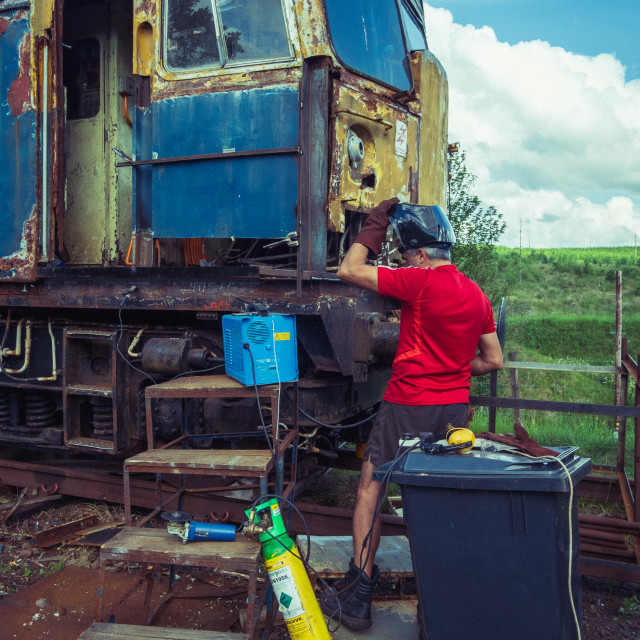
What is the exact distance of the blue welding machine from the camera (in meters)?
3.08

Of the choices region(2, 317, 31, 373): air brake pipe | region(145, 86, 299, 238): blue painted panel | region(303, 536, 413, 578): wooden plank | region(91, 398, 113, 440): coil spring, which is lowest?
region(303, 536, 413, 578): wooden plank

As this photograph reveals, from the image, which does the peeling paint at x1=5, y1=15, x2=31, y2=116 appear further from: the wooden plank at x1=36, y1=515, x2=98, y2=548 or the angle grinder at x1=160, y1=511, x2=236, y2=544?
the angle grinder at x1=160, y1=511, x2=236, y2=544

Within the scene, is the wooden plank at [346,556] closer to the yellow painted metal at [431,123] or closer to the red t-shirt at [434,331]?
the red t-shirt at [434,331]

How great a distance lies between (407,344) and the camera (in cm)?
313

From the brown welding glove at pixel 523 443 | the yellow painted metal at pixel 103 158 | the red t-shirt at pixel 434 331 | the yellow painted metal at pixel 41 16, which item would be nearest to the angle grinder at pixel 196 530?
the red t-shirt at pixel 434 331

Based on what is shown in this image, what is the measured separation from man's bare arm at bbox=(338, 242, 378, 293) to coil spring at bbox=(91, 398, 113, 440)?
2266mm

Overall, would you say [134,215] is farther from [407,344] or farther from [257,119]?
[407,344]

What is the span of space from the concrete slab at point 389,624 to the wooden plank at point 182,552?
668 millimetres

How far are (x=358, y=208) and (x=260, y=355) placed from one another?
1352mm

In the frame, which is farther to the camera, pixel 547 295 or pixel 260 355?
pixel 547 295

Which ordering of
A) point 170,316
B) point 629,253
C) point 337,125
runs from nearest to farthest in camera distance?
point 337,125
point 170,316
point 629,253

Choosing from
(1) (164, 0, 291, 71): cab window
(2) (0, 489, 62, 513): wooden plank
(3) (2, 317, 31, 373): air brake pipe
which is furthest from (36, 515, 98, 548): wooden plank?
(1) (164, 0, 291, 71): cab window

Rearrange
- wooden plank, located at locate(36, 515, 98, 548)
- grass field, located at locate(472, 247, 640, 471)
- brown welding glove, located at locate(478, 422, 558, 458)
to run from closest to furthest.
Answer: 1. brown welding glove, located at locate(478, 422, 558, 458)
2. wooden plank, located at locate(36, 515, 98, 548)
3. grass field, located at locate(472, 247, 640, 471)

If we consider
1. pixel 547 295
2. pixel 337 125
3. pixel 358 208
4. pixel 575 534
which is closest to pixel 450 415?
pixel 575 534
